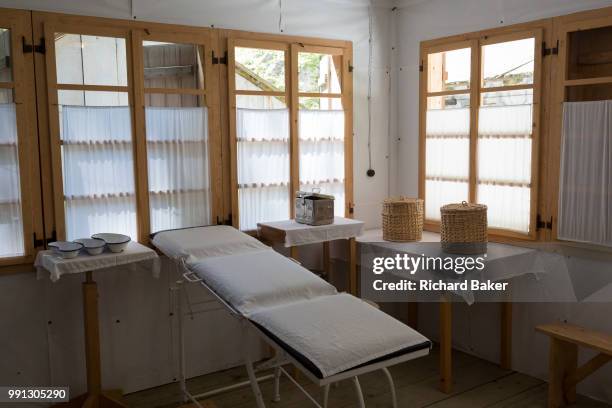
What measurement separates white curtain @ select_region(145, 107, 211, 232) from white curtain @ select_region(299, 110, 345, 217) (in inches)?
32.5

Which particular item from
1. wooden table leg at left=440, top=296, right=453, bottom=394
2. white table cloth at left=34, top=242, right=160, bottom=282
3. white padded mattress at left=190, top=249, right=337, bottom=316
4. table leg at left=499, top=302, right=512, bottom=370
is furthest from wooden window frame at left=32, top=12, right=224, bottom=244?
table leg at left=499, top=302, right=512, bottom=370

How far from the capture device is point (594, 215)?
3.74 m

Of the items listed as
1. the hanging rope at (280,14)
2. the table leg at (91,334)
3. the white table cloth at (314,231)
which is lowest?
the table leg at (91,334)

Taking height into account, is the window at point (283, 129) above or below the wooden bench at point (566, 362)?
above

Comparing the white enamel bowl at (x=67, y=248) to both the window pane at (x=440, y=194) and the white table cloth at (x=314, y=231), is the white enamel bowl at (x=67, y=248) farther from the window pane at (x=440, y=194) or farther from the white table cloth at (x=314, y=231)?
the window pane at (x=440, y=194)

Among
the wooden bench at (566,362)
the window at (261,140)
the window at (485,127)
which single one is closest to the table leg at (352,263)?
the window at (261,140)

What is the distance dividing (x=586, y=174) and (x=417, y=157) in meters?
A: 1.49

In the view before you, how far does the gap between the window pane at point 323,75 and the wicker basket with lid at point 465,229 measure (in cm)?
154

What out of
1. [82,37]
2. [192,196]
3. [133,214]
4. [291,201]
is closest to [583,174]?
[291,201]

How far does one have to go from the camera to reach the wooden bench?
356 centimetres

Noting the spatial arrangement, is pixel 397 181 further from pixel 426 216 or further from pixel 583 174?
pixel 583 174

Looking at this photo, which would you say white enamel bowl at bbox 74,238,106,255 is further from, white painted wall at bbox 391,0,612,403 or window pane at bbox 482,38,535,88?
window pane at bbox 482,38,535,88

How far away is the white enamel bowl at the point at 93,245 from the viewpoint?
11.2 ft

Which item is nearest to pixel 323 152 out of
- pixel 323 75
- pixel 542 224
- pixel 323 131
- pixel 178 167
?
pixel 323 131
